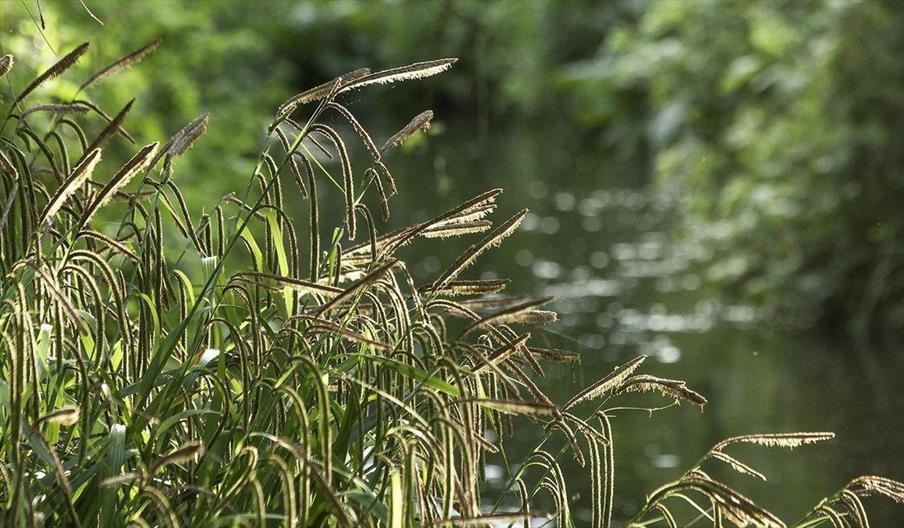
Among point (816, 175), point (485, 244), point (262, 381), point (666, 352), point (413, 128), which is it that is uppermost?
point (816, 175)

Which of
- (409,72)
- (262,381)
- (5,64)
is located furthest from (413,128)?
(5,64)

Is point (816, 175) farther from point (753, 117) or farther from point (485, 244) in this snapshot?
point (485, 244)

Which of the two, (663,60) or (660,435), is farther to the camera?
(663,60)

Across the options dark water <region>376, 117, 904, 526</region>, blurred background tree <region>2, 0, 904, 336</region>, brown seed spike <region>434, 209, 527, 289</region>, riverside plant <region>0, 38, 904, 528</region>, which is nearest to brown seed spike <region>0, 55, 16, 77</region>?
riverside plant <region>0, 38, 904, 528</region>

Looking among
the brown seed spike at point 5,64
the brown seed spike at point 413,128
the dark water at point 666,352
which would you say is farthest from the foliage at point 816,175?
the brown seed spike at point 5,64

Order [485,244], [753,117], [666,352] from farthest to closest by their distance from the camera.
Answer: [753,117]
[666,352]
[485,244]

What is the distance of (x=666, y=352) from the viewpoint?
8.25 m

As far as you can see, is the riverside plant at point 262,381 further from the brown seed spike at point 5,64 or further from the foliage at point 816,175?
the foliage at point 816,175

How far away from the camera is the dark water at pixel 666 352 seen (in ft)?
19.0

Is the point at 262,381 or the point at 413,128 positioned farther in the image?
the point at 413,128

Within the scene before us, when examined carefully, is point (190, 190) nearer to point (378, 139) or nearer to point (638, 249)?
point (638, 249)

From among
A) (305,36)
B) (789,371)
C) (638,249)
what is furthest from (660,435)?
(305,36)

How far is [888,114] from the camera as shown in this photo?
28.9 ft

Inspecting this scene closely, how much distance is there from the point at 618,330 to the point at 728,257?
1.64 meters
